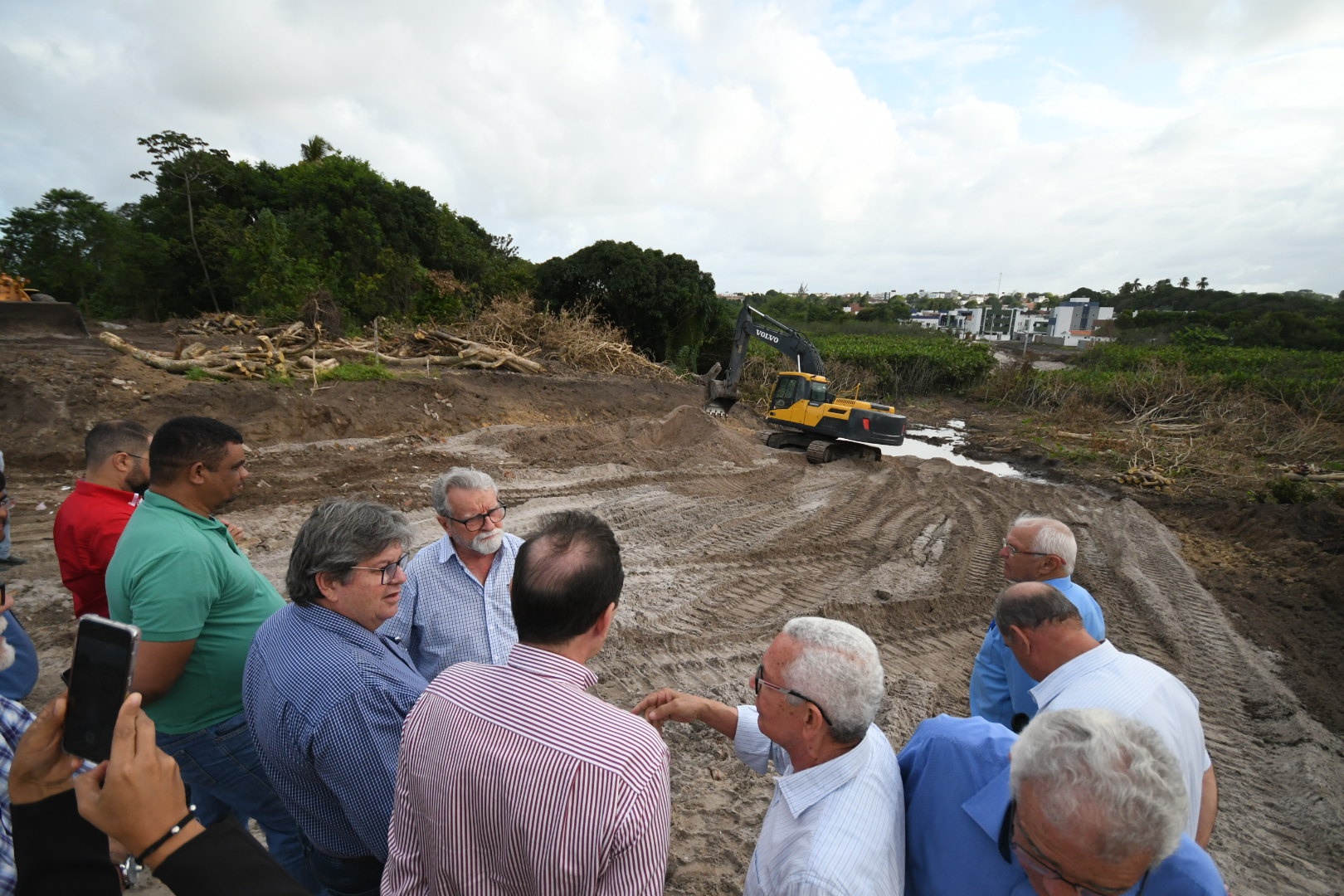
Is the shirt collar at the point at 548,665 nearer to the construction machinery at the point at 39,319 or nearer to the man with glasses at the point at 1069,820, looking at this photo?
the man with glasses at the point at 1069,820

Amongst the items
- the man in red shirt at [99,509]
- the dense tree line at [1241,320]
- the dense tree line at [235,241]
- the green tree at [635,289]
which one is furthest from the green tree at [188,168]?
the dense tree line at [1241,320]

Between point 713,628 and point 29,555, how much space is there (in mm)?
6429

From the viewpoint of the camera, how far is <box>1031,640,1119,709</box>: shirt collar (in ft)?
6.78

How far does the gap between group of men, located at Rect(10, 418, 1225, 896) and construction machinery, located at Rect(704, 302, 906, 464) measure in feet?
32.0

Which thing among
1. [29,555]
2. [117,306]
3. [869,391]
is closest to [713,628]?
[29,555]

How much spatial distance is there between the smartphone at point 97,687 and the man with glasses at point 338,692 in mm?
585

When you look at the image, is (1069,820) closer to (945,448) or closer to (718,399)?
(718,399)

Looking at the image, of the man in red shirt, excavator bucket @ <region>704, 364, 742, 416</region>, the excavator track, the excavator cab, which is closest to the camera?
the man in red shirt

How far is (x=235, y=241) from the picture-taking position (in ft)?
62.2

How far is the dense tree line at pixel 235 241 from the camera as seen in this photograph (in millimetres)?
18438

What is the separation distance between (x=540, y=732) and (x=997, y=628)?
2.05 metres

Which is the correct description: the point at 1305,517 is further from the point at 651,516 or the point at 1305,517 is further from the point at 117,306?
the point at 117,306

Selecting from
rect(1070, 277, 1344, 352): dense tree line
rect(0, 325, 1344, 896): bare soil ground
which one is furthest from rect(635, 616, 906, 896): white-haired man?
rect(1070, 277, 1344, 352): dense tree line

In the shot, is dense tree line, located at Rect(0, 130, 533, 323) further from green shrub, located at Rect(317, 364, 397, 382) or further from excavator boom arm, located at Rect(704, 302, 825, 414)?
excavator boom arm, located at Rect(704, 302, 825, 414)
